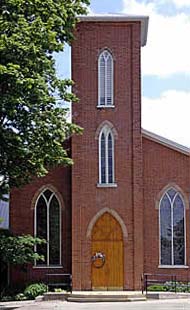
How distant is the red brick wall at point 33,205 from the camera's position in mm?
31109

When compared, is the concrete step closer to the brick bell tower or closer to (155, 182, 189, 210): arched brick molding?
the brick bell tower

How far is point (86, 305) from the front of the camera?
25484mm

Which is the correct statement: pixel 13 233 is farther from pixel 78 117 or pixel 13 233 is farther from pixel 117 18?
pixel 117 18

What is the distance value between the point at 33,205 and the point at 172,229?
19.8 feet

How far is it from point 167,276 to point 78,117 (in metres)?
7.65

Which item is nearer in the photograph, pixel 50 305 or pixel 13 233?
pixel 50 305

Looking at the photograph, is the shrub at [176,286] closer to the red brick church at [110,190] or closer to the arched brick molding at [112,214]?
the red brick church at [110,190]

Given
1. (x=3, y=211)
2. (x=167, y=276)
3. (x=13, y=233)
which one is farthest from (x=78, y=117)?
(x=3, y=211)

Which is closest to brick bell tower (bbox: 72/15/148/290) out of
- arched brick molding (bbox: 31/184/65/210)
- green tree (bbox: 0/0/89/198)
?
arched brick molding (bbox: 31/184/65/210)

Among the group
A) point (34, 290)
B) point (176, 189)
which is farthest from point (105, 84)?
point (34, 290)

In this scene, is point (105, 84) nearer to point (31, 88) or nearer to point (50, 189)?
point (50, 189)

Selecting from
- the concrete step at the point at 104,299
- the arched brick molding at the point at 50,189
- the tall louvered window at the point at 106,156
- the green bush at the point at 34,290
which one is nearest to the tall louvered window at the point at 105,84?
the tall louvered window at the point at 106,156

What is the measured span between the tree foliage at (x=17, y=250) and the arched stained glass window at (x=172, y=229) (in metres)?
6.20

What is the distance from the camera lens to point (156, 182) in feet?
102
